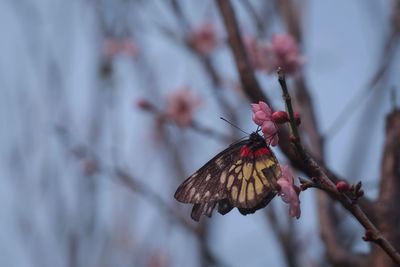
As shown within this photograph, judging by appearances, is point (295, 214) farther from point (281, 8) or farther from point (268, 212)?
point (281, 8)

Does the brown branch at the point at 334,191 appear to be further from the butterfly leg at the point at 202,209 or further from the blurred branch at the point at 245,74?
the blurred branch at the point at 245,74

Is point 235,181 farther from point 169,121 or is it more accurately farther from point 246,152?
point 169,121

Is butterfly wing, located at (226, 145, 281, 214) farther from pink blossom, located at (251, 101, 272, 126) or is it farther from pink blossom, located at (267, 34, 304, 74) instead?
pink blossom, located at (267, 34, 304, 74)

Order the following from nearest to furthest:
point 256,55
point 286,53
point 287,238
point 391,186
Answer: point 391,186 < point 286,53 < point 256,55 < point 287,238

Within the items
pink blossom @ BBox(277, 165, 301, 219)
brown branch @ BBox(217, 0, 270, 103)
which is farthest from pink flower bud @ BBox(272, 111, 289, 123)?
brown branch @ BBox(217, 0, 270, 103)

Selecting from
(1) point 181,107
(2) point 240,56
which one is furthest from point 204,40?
(2) point 240,56
